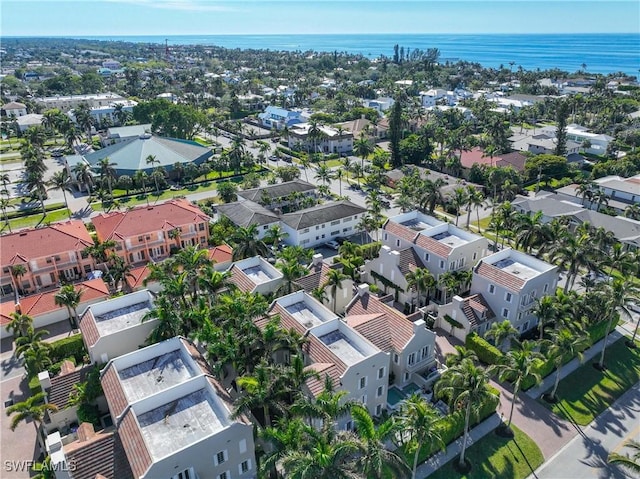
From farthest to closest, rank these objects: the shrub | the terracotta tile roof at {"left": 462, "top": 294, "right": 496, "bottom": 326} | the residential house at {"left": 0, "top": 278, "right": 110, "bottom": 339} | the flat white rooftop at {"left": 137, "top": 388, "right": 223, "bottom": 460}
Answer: the residential house at {"left": 0, "top": 278, "right": 110, "bottom": 339} < the terracotta tile roof at {"left": 462, "top": 294, "right": 496, "bottom": 326} < the shrub < the flat white rooftop at {"left": 137, "top": 388, "right": 223, "bottom": 460}

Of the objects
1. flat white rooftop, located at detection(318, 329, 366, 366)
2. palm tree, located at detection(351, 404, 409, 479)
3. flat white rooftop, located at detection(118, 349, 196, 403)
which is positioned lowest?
flat white rooftop, located at detection(118, 349, 196, 403)

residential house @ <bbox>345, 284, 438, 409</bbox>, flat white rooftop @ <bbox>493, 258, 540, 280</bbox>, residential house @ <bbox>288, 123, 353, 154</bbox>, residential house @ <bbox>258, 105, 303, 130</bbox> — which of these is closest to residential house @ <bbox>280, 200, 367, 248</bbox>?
residential house @ <bbox>345, 284, 438, 409</bbox>

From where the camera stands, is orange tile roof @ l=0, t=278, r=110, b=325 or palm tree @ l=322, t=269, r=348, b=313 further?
orange tile roof @ l=0, t=278, r=110, b=325

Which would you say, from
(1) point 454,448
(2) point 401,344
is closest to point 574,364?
(1) point 454,448

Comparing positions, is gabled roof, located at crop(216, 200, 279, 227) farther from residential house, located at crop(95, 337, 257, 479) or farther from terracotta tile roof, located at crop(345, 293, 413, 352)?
residential house, located at crop(95, 337, 257, 479)

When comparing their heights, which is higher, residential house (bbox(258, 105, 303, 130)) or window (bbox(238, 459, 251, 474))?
residential house (bbox(258, 105, 303, 130))

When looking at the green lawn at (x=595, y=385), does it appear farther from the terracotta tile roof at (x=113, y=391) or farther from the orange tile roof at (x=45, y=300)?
the orange tile roof at (x=45, y=300)

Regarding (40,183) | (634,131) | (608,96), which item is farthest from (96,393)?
(608,96)
